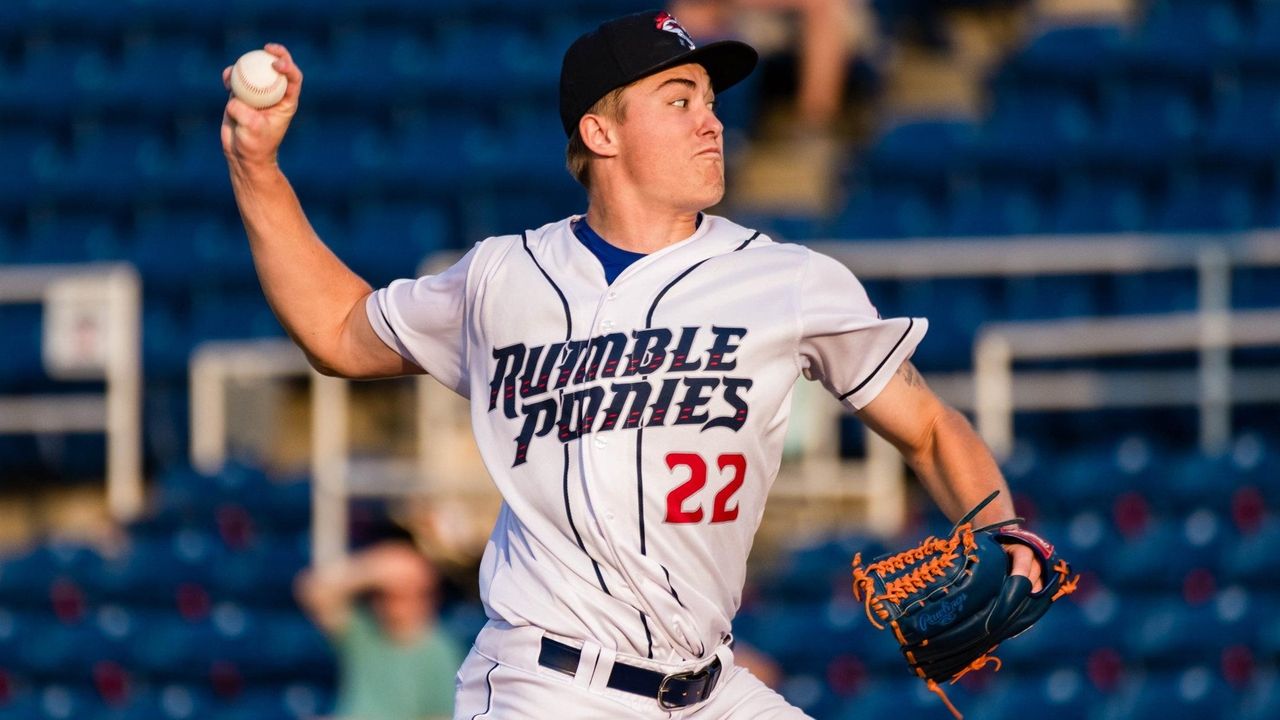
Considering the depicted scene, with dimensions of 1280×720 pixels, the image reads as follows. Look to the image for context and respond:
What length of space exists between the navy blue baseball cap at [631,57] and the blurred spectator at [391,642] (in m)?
3.14

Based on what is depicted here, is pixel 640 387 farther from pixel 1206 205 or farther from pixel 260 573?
pixel 1206 205

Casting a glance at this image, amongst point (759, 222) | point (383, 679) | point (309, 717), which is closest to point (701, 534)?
point (383, 679)

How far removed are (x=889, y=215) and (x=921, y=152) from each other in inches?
14.0

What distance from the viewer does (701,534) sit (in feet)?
11.0

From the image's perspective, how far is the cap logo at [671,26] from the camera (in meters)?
3.53

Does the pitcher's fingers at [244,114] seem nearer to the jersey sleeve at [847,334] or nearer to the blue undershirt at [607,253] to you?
the blue undershirt at [607,253]

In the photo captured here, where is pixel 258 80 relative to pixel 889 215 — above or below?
above

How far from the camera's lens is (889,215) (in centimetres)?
866

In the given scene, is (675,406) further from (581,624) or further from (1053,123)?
(1053,123)

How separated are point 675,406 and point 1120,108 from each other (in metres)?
5.92

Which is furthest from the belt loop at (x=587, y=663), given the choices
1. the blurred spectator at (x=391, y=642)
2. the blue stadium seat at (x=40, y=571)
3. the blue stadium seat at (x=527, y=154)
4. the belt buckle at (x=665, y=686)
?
the blue stadium seat at (x=527, y=154)

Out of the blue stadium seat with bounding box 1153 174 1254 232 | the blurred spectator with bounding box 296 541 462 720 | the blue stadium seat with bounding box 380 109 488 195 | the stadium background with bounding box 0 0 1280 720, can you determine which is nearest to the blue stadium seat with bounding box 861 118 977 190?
the stadium background with bounding box 0 0 1280 720

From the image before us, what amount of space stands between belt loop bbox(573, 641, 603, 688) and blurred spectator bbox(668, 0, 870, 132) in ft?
19.2

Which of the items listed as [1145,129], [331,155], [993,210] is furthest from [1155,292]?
[331,155]
